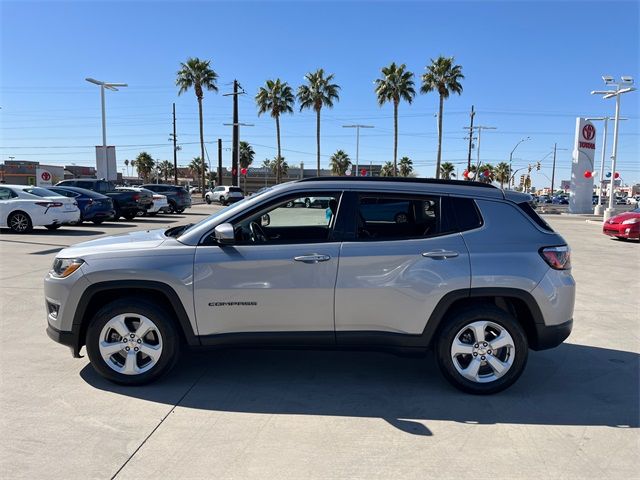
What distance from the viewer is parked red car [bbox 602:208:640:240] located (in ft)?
54.9

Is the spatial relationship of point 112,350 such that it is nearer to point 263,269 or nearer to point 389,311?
point 263,269

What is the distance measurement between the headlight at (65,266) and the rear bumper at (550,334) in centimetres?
388

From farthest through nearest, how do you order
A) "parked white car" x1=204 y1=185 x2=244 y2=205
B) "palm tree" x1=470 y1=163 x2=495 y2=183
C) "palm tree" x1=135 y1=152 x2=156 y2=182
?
"palm tree" x1=135 y1=152 x2=156 y2=182 < "palm tree" x1=470 y1=163 x2=495 y2=183 < "parked white car" x1=204 y1=185 x2=244 y2=205

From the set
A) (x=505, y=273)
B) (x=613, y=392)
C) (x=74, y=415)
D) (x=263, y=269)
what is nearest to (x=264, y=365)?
(x=263, y=269)

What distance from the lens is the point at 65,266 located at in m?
4.16

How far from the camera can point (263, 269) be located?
3984 millimetres

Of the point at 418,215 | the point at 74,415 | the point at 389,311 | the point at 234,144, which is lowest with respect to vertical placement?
the point at 74,415

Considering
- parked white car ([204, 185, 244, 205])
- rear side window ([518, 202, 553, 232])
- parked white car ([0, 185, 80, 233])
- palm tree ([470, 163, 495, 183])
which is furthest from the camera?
palm tree ([470, 163, 495, 183])

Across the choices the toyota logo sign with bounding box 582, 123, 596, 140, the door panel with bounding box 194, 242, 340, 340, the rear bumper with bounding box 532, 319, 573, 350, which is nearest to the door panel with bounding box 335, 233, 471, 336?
the door panel with bounding box 194, 242, 340, 340

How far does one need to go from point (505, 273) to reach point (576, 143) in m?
40.8

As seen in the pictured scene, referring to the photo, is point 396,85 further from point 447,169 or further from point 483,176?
point 447,169

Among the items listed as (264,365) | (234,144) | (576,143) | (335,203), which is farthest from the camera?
(234,144)

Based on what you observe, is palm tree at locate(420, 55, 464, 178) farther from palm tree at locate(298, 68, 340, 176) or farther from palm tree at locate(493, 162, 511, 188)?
palm tree at locate(493, 162, 511, 188)

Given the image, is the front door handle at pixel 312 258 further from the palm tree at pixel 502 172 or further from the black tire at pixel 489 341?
the palm tree at pixel 502 172
